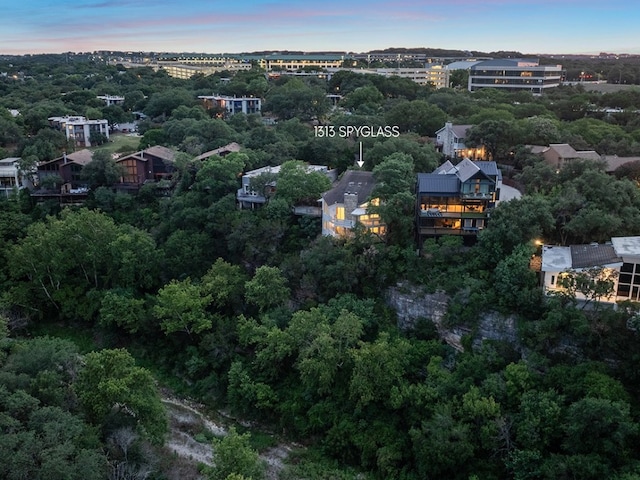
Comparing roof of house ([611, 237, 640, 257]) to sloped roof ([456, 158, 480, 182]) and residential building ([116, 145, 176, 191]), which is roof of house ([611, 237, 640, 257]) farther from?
residential building ([116, 145, 176, 191])

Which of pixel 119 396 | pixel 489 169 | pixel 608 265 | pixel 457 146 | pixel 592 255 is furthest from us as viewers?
pixel 457 146

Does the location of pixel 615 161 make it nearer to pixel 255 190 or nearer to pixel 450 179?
pixel 450 179

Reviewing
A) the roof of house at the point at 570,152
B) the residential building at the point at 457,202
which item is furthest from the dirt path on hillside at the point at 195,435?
the roof of house at the point at 570,152

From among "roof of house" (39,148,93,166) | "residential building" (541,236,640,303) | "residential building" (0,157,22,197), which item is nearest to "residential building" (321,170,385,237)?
"residential building" (541,236,640,303)

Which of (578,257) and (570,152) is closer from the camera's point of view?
(578,257)

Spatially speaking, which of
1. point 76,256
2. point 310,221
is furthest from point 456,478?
point 76,256

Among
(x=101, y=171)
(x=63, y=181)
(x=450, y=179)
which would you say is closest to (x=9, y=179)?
(x=63, y=181)

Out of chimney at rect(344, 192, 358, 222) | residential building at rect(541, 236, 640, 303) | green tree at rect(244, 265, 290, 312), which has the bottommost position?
green tree at rect(244, 265, 290, 312)
